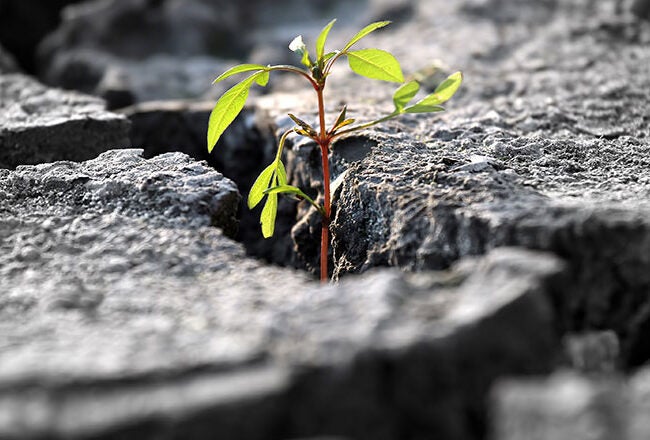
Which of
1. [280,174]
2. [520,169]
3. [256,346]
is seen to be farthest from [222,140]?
[256,346]

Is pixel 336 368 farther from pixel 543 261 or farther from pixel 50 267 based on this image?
pixel 50 267

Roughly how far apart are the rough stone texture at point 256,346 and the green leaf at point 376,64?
435 mm

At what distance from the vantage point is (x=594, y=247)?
1.08 metres

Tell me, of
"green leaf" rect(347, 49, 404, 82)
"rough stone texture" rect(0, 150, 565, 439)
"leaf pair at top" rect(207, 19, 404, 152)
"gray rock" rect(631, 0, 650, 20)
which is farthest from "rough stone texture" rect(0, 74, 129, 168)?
"gray rock" rect(631, 0, 650, 20)

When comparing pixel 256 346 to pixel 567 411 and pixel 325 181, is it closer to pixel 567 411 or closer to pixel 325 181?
pixel 567 411

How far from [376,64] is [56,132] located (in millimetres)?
931

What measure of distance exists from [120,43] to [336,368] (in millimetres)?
2724

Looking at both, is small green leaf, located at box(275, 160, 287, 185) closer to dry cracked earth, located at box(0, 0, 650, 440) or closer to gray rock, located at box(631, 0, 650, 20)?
dry cracked earth, located at box(0, 0, 650, 440)

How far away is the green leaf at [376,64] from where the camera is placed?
134 cm

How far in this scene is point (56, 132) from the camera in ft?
6.03

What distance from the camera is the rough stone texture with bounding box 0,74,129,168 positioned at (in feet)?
5.92

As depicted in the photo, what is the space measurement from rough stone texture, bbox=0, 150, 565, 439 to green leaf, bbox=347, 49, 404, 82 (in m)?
0.43

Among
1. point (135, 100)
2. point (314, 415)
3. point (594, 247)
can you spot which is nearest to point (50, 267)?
point (314, 415)

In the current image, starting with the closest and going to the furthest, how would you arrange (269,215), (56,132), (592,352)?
(592,352), (269,215), (56,132)
